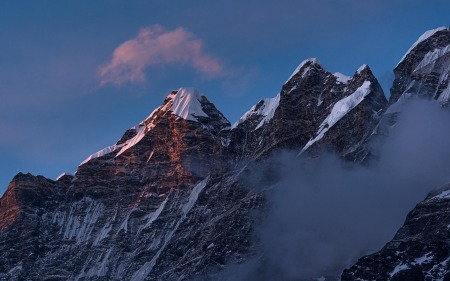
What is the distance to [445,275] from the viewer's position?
654ft
